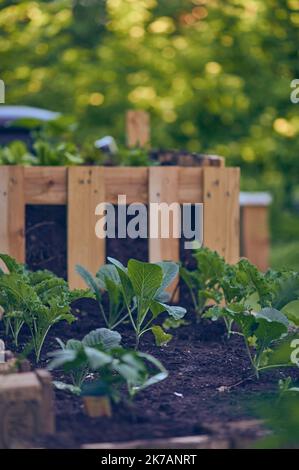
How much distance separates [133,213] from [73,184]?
338mm

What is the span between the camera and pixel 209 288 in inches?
163

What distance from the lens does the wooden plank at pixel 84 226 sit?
4566 mm

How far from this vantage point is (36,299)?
10.4ft

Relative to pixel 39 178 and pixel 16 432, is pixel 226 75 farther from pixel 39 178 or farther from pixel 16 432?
pixel 16 432

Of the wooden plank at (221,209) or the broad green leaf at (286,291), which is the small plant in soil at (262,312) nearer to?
the broad green leaf at (286,291)

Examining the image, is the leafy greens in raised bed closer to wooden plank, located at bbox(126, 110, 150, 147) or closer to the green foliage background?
wooden plank, located at bbox(126, 110, 150, 147)

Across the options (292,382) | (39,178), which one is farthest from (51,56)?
(292,382)

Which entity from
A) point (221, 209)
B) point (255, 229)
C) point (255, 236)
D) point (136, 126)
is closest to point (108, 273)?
point (221, 209)

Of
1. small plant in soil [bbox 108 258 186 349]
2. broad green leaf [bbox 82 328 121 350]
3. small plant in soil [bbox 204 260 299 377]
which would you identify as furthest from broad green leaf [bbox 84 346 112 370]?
small plant in soil [bbox 108 258 186 349]

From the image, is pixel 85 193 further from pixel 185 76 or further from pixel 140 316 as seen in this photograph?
pixel 185 76

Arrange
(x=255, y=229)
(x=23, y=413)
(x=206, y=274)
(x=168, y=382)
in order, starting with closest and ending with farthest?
(x=23, y=413) < (x=168, y=382) < (x=206, y=274) < (x=255, y=229)

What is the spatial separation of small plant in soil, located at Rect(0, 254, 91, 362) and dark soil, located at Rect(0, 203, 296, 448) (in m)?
0.14

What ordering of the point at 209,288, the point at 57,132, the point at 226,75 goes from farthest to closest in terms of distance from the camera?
the point at 226,75 → the point at 57,132 → the point at 209,288

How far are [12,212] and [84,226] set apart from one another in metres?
0.37
